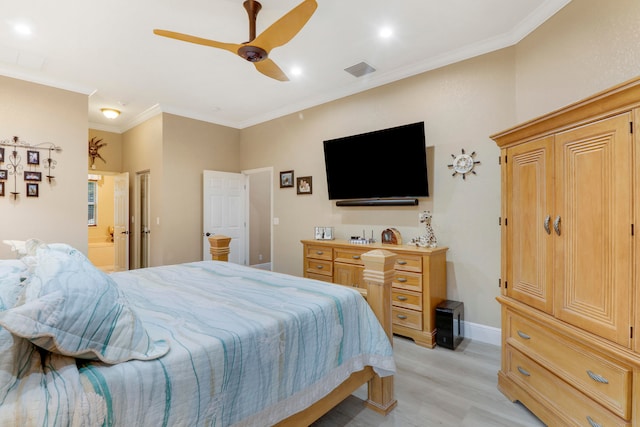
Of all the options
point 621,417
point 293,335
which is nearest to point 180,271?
point 293,335

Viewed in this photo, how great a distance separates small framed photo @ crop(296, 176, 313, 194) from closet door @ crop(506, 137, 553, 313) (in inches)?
118

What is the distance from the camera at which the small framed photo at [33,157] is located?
12.7 ft

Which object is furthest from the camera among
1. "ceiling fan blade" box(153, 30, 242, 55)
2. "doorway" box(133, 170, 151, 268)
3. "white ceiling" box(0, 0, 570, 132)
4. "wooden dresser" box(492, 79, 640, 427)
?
"doorway" box(133, 170, 151, 268)

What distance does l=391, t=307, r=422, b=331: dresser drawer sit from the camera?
121 inches

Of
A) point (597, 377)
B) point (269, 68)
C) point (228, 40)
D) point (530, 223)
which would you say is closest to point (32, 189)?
point (228, 40)

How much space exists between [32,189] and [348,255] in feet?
13.4

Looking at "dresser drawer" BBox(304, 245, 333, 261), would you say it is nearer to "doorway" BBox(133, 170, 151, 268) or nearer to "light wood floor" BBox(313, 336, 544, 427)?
"light wood floor" BBox(313, 336, 544, 427)

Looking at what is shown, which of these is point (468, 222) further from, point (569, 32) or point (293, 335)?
point (293, 335)

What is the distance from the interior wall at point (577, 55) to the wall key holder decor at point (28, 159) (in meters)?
5.55

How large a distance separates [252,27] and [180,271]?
2.10 m

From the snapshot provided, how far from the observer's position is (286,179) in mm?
5137

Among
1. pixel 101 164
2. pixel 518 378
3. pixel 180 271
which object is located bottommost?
pixel 518 378

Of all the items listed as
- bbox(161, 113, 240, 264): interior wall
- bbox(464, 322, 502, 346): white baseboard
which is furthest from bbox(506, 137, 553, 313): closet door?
bbox(161, 113, 240, 264): interior wall

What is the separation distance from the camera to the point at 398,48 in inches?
127
